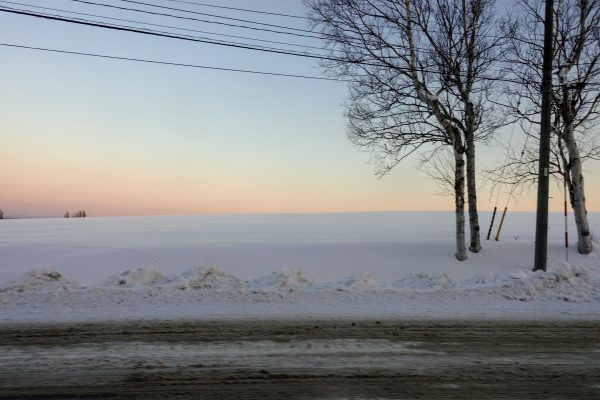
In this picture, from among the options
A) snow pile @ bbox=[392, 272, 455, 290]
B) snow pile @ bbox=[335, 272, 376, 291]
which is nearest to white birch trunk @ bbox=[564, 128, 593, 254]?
snow pile @ bbox=[392, 272, 455, 290]

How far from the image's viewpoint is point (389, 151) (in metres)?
16.9

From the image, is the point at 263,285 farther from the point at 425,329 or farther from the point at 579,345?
the point at 579,345

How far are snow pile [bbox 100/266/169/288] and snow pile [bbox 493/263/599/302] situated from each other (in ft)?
20.8

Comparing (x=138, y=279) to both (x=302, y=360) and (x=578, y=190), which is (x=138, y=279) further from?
(x=578, y=190)

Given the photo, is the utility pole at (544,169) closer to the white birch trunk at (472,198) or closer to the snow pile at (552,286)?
the snow pile at (552,286)

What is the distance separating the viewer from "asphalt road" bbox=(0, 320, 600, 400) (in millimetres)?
4148

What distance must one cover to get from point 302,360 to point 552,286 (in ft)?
19.2

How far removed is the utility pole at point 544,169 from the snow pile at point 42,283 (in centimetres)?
1000

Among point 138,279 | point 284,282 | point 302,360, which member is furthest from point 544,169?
point 138,279

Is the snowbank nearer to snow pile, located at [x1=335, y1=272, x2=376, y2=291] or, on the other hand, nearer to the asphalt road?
snow pile, located at [x1=335, y1=272, x2=376, y2=291]

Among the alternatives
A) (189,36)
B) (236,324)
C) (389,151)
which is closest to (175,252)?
(189,36)

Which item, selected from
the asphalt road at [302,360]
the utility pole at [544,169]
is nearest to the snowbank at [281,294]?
the asphalt road at [302,360]

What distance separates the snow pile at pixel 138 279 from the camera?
8.99 m

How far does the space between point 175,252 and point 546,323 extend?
11.8 m
